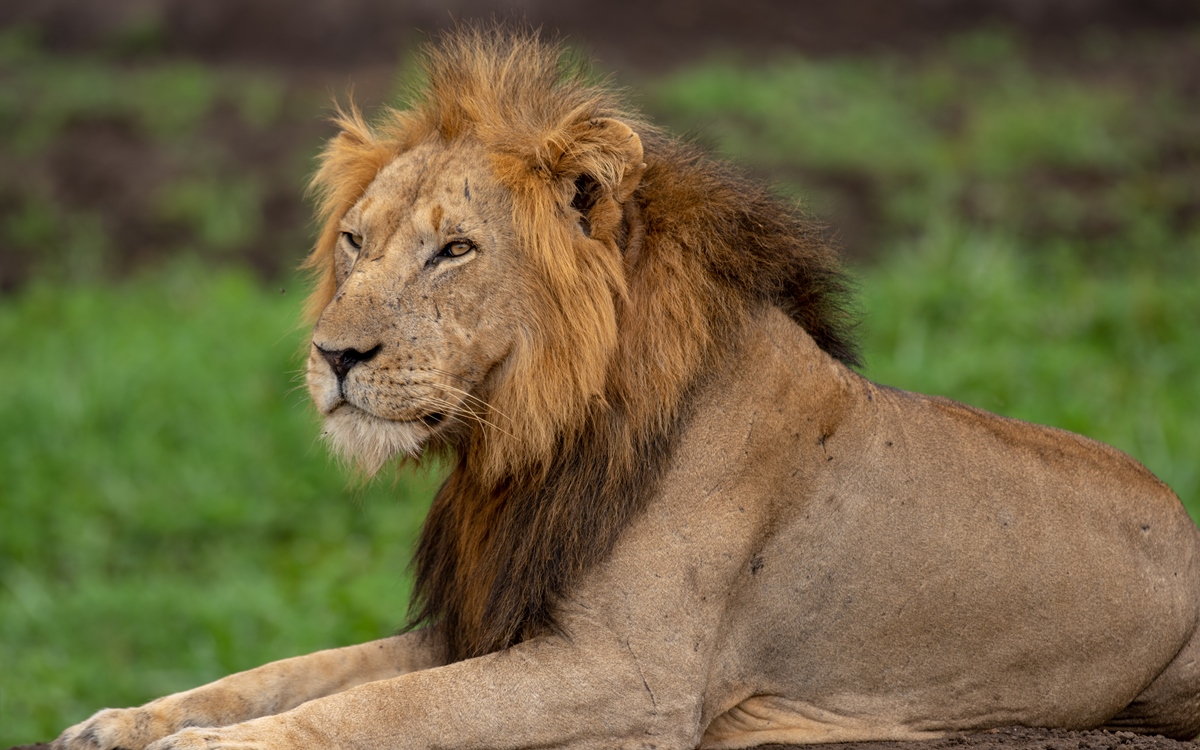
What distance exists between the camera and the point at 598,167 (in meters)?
3.09

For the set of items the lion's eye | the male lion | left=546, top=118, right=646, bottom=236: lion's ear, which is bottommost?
the male lion

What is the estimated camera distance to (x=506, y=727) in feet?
9.71

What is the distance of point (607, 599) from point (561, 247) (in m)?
0.76

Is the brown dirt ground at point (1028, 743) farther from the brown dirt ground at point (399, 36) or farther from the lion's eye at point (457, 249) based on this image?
the brown dirt ground at point (399, 36)

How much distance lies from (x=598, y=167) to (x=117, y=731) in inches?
66.1

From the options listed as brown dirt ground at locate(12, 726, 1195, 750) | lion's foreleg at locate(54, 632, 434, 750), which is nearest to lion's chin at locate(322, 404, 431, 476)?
lion's foreleg at locate(54, 632, 434, 750)

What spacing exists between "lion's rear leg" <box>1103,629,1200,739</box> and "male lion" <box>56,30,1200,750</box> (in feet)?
0.04

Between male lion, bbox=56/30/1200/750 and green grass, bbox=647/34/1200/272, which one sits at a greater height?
green grass, bbox=647/34/1200/272

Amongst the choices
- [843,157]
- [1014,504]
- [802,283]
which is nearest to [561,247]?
[802,283]

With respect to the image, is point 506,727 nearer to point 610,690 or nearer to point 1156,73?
point 610,690

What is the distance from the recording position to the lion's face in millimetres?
2979

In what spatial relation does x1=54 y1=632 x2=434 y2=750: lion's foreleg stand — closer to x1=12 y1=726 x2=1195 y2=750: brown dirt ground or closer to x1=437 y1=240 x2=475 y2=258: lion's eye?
x1=12 y1=726 x2=1195 y2=750: brown dirt ground

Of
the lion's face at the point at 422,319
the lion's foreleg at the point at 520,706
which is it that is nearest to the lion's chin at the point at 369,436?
the lion's face at the point at 422,319

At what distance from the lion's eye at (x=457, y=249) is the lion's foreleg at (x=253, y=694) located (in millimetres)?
1126
